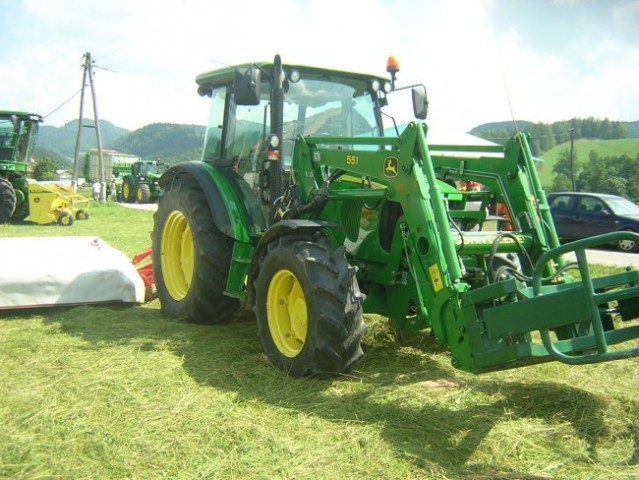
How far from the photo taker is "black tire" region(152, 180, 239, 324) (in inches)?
227

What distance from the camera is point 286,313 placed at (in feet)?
15.7

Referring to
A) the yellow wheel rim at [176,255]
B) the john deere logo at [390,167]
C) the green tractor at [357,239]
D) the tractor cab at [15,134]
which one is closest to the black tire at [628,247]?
the green tractor at [357,239]

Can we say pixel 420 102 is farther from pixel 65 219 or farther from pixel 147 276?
pixel 65 219

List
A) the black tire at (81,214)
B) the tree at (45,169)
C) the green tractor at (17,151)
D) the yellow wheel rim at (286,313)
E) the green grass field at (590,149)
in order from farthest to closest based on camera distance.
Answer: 1. the tree at (45,169)
2. the green grass field at (590,149)
3. the black tire at (81,214)
4. the green tractor at (17,151)
5. the yellow wheel rim at (286,313)

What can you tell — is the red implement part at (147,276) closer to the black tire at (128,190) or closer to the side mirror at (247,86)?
the side mirror at (247,86)

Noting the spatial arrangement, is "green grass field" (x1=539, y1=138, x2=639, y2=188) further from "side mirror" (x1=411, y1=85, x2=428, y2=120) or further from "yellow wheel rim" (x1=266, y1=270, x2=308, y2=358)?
"yellow wheel rim" (x1=266, y1=270, x2=308, y2=358)

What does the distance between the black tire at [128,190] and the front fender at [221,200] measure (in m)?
29.3

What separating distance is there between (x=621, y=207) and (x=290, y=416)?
15.1 m

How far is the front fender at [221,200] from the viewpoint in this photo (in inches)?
217

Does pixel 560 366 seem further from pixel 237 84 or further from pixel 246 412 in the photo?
pixel 237 84

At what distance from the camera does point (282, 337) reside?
4719 millimetres

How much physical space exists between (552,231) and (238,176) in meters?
2.76

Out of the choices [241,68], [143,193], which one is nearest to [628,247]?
[241,68]

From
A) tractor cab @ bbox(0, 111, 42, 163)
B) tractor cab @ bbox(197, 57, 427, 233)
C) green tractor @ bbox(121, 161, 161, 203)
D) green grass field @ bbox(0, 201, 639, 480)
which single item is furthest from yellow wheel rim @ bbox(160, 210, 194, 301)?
green tractor @ bbox(121, 161, 161, 203)
